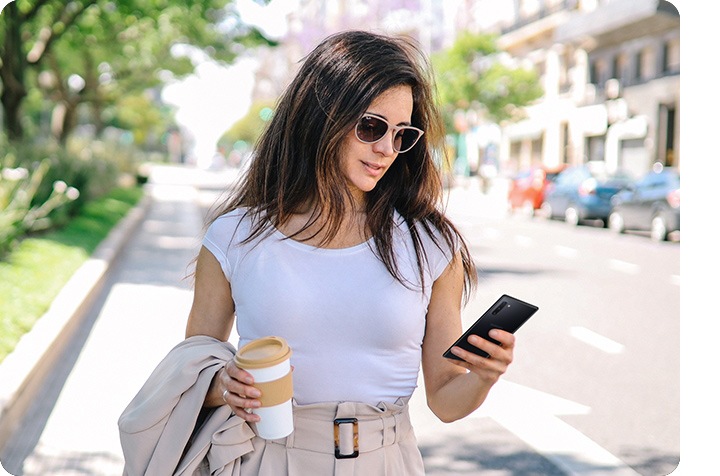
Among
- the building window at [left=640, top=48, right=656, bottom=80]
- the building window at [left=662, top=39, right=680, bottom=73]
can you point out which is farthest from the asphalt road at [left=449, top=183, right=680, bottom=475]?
the building window at [left=640, top=48, right=656, bottom=80]

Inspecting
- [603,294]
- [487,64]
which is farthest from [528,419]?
[487,64]

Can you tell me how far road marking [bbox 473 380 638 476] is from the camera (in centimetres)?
469

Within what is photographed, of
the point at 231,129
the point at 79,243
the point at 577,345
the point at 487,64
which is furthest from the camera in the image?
the point at 231,129

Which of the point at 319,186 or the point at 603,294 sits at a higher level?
the point at 319,186

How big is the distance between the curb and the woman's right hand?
335 centimetres

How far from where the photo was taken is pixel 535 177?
26453mm

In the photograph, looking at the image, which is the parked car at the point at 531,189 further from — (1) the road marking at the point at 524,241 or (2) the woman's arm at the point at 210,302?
(2) the woman's arm at the point at 210,302

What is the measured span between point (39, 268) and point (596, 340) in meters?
5.77

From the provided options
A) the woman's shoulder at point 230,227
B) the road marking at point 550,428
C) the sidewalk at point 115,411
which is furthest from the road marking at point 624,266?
the woman's shoulder at point 230,227

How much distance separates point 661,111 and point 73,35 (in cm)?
2199

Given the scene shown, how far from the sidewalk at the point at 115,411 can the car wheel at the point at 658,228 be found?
35.2 feet

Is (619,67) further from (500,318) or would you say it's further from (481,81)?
(500,318)

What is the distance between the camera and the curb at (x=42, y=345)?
16.7 feet

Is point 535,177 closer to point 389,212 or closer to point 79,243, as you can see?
point 79,243
